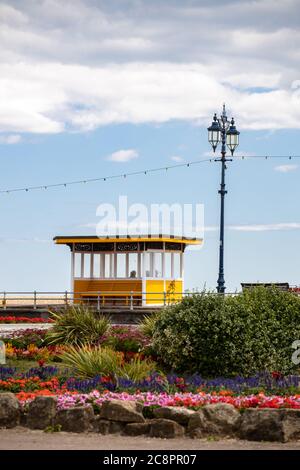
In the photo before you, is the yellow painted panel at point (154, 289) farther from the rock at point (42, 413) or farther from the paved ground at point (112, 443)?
the paved ground at point (112, 443)

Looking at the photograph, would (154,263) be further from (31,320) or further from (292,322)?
(292,322)

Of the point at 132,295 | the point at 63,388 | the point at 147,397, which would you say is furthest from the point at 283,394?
the point at 132,295

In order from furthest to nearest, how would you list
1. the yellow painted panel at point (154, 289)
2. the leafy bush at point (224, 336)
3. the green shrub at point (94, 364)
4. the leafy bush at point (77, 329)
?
the yellow painted panel at point (154, 289) < the leafy bush at point (77, 329) < the leafy bush at point (224, 336) < the green shrub at point (94, 364)

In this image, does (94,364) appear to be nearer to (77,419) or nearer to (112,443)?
(77,419)

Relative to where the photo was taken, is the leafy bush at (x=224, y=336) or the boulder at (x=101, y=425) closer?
the boulder at (x=101, y=425)


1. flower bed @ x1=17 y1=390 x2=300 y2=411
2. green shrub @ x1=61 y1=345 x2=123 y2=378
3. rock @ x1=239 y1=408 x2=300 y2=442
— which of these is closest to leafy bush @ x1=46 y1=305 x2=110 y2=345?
green shrub @ x1=61 y1=345 x2=123 y2=378

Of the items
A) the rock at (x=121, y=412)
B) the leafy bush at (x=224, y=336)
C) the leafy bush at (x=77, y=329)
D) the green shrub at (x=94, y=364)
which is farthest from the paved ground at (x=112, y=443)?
the leafy bush at (x=77, y=329)

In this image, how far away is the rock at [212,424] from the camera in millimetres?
9945

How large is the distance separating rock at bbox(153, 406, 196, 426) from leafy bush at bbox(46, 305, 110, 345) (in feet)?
28.1

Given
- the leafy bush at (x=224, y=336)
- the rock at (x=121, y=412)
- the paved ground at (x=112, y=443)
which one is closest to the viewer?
the paved ground at (x=112, y=443)

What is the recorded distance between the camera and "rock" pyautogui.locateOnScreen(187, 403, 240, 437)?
9945mm

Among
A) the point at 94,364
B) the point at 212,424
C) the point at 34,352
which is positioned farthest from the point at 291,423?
the point at 34,352

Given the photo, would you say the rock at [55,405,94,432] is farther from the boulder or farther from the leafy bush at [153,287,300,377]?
the leafy bush at [153,287,300,377]

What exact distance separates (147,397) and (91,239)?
24.8 m
